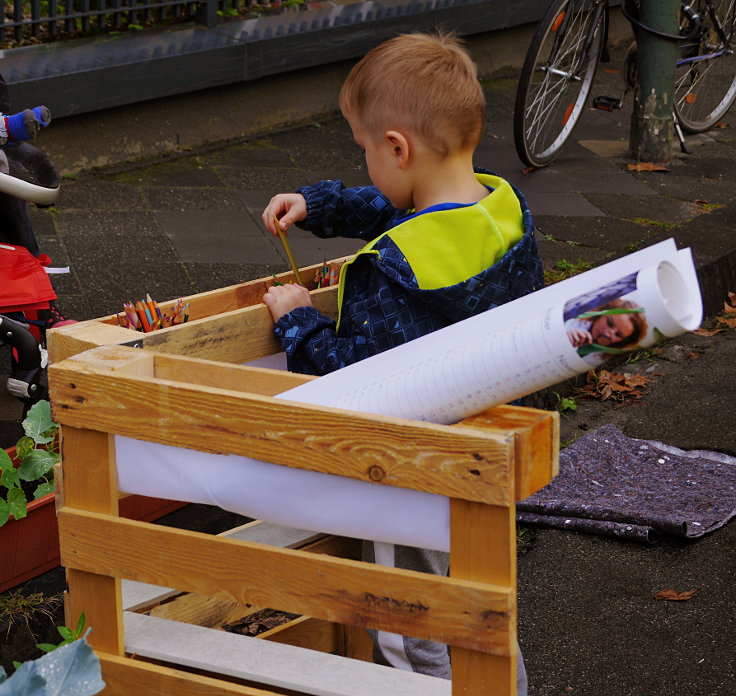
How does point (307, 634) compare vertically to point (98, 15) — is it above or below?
below

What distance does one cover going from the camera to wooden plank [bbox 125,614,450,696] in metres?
1.83

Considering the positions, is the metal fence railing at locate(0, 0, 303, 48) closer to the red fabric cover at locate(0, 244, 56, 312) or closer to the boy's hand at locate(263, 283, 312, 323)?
the red fabric cover at locate(0, 244, 56, 312)

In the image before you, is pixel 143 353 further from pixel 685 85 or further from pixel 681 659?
pixel 685 85

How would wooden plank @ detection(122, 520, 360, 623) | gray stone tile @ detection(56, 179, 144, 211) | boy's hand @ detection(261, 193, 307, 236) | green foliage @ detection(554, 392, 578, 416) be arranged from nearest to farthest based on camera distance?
wooden plank @ detection(122, 520, 360, 623) < boy's hand @ detection(261, 193, 307, 236) < green foliage @ detection(554, 392, 578, 416) < gray stone tile @ detection(56, 179, 144, 211)

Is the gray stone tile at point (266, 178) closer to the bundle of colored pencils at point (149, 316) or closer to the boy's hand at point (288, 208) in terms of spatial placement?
the boy's hand at point (288, 208)

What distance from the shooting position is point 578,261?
522 centimetres

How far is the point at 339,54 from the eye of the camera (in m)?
7.18

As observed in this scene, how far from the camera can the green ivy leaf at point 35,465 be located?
2746 mm

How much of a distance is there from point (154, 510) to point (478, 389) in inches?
62.8

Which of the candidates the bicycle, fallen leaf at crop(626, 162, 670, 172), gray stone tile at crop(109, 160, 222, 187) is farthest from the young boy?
fallen leaf at crop(626, 162, 670, 172)

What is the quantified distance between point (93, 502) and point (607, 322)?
0.89 m

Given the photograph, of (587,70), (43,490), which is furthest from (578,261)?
(43,490)

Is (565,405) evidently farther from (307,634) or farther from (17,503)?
(17,503)

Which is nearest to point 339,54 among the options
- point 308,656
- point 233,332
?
point 233,332
